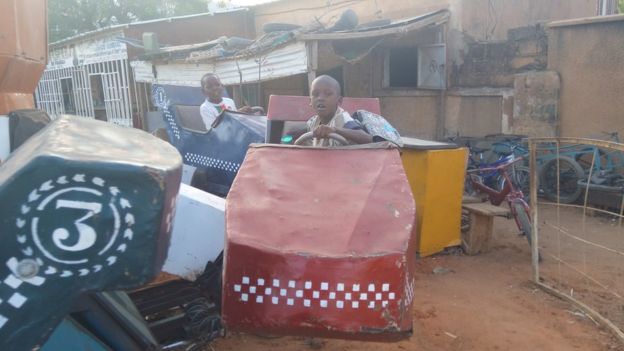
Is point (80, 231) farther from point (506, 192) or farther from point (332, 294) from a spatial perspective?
point (506, 192)

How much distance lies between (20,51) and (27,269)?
155 centimetres

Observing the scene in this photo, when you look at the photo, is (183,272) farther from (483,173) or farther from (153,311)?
(483,173)

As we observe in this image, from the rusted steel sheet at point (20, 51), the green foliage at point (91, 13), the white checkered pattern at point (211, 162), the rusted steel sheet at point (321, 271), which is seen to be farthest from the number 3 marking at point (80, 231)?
the green foliage at point (91, 13)

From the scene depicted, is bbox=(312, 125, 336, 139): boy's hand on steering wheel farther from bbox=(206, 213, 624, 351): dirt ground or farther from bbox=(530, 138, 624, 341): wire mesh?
bbox=(530, 138, 624, 341): wire mesh

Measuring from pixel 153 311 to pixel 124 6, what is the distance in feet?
70.7

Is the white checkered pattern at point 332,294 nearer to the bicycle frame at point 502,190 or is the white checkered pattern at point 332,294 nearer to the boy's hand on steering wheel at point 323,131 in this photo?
the boy's hand on steering wheel at point 323,131

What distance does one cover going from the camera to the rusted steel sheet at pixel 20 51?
89.9 inches

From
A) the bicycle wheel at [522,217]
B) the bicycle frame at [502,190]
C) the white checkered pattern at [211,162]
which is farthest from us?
the bicycle frame at [502,190]

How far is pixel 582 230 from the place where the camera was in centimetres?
628

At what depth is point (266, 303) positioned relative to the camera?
6.38 ft

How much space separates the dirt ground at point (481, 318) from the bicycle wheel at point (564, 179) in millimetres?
2643

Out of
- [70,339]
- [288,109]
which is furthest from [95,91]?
[70,339]

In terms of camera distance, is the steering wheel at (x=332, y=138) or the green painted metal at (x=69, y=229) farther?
the steering wheel at (x=332, y=138)

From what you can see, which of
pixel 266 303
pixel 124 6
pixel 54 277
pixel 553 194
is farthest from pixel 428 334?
pixel 124 6
